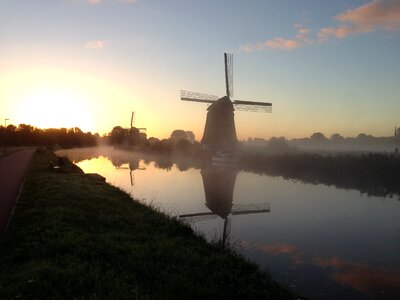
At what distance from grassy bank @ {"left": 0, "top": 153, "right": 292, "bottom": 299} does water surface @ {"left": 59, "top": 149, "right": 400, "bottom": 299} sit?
2114 mm

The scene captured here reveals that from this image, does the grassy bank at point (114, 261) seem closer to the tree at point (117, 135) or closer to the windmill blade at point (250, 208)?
the windmill blade at point (250, 208)

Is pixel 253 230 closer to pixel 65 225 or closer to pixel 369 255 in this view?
pixel 369 255

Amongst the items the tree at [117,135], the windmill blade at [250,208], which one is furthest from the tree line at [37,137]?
the windmill blade at [250,208]

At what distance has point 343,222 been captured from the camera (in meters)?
18.6

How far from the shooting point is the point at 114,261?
30.9 feet

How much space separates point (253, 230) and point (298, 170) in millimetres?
32291

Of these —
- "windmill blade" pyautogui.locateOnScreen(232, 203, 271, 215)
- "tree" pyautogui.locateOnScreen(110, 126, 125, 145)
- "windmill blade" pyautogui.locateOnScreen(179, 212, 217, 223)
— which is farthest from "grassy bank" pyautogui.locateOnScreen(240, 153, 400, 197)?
"tree" pyautogui.locateOnScreen(110, 126, 125, 145)

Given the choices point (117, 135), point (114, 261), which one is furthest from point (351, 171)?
point (117, 135)

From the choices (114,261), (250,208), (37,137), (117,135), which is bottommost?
(250,208)

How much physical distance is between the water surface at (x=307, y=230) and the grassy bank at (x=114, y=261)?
2.11m

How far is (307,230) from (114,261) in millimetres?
10568

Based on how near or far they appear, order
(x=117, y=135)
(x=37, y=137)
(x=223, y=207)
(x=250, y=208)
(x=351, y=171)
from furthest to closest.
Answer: (x=117, y=135), (x=37, y=137), (x=351, y=171), (x=223, y=207), (x=250, y=208)

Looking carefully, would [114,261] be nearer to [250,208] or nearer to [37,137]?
[250,208]

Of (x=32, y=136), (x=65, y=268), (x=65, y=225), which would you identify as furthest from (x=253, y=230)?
(x=32, y=136)
